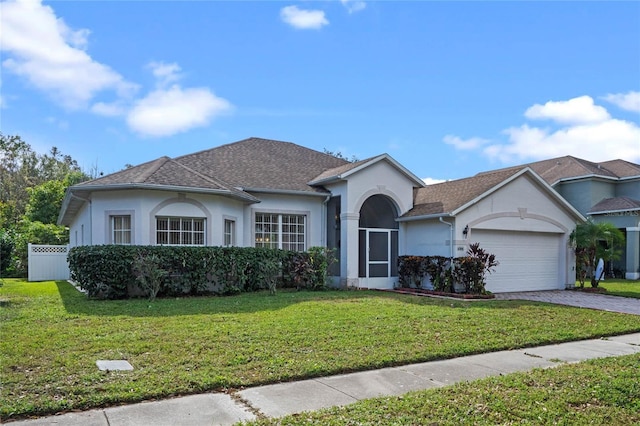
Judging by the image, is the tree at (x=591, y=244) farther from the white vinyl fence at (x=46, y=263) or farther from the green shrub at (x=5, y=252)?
the green shrub at (x=5, y=252)

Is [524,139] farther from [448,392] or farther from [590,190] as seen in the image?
[448,392]

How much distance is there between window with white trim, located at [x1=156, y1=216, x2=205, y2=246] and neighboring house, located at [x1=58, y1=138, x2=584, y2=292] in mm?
31

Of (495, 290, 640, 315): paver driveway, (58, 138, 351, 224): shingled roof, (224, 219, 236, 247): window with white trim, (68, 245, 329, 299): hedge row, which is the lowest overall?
(495, 290, 640, 315): paver driveway

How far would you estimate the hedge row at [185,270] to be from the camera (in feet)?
41.6

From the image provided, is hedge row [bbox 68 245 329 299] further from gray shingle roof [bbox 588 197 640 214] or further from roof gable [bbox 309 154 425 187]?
gray shingle roof [bbox 588 197 640 214]

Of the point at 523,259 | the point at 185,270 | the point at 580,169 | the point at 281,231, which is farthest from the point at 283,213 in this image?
the point at 580,169

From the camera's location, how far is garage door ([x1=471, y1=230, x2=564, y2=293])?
17219 mm

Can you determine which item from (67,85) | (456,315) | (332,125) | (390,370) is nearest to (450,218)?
(456,315)

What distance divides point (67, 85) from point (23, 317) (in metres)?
8.02

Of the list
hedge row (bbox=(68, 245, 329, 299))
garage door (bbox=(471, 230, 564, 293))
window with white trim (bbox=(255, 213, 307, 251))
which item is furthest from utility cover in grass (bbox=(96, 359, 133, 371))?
garage door (bbox=(471, 230, 564, 293))

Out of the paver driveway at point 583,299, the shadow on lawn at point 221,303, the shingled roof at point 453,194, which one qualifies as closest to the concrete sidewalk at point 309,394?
the shadow on lawn at point 221,303

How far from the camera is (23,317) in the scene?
9.54 meters

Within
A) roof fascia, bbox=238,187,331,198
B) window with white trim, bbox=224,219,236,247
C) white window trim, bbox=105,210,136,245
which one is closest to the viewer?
white window trim, bbox=105,210,136,245

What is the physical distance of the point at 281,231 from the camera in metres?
17.8
